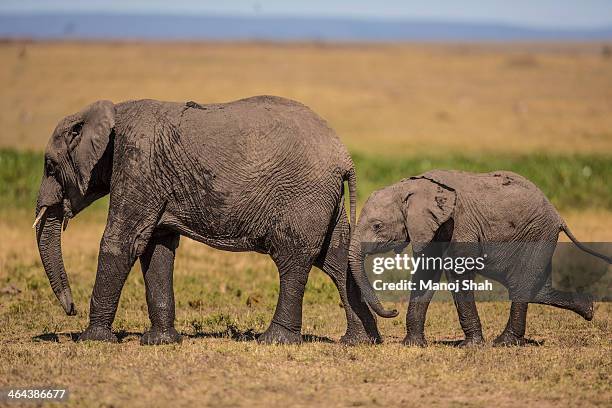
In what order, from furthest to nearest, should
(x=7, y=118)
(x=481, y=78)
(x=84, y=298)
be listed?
1. (x=481, y=78)
2. (x=7, y=118)
3. (x=84, y=298)

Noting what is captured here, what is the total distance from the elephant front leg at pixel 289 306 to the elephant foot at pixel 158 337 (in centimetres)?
87

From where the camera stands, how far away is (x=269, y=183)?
36.8 ft

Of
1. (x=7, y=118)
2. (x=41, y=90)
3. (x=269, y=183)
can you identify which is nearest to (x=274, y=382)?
(x=269, y=183)

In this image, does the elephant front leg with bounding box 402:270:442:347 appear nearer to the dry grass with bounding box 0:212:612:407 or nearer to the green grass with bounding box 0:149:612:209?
the dry grass with bounding box 0:212:612:407

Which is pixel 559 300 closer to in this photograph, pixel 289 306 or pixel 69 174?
pixel 289 306

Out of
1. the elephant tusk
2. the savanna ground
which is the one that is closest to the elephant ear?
the elephant tusk

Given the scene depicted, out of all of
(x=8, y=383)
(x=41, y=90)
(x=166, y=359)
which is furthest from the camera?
(x=41, y=90)

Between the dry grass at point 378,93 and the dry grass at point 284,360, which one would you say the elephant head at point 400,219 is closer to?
the dry grass at point 284,360

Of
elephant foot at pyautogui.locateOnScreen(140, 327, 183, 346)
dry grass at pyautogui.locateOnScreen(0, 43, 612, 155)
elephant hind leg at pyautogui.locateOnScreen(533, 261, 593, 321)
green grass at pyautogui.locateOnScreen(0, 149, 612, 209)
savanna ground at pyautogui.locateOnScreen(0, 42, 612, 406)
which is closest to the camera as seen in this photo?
savanna ground at pyautogui.locateOnScreen(0, 42, 612, 406)

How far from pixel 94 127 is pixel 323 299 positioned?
4.67 m

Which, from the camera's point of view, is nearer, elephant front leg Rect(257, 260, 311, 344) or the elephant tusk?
elephant front leg Rect(257, 260, 311, 344)

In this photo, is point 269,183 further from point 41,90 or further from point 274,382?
point 41,90

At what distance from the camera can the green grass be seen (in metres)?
23.2

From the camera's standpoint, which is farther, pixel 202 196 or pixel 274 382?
pixel 202 196
